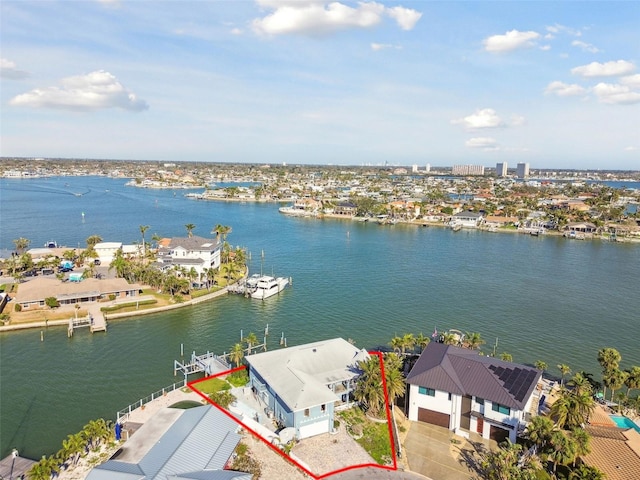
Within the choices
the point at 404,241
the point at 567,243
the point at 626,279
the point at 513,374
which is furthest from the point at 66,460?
the point at 567,243

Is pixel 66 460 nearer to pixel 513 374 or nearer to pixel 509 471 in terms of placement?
pixel 509 471

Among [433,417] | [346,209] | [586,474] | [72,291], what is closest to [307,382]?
[433,417]

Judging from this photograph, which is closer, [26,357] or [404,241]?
[26,357]

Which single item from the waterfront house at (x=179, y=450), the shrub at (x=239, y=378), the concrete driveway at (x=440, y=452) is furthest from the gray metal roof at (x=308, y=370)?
the concrete driveway at (x=440, y=452)

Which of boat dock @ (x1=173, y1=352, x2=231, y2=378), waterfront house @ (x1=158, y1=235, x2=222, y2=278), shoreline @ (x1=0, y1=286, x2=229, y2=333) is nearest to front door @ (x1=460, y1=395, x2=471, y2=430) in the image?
boat dock @ (x1=173, y1=352, x2=231, y2=378)

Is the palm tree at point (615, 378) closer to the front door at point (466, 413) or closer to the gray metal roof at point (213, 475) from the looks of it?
the front door at point (466, 413)

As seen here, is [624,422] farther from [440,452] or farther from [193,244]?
[193,244]

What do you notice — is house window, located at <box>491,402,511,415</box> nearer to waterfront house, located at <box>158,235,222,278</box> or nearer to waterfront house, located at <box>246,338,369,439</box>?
waterfront house, located at <box>246,338,369,439</box>
